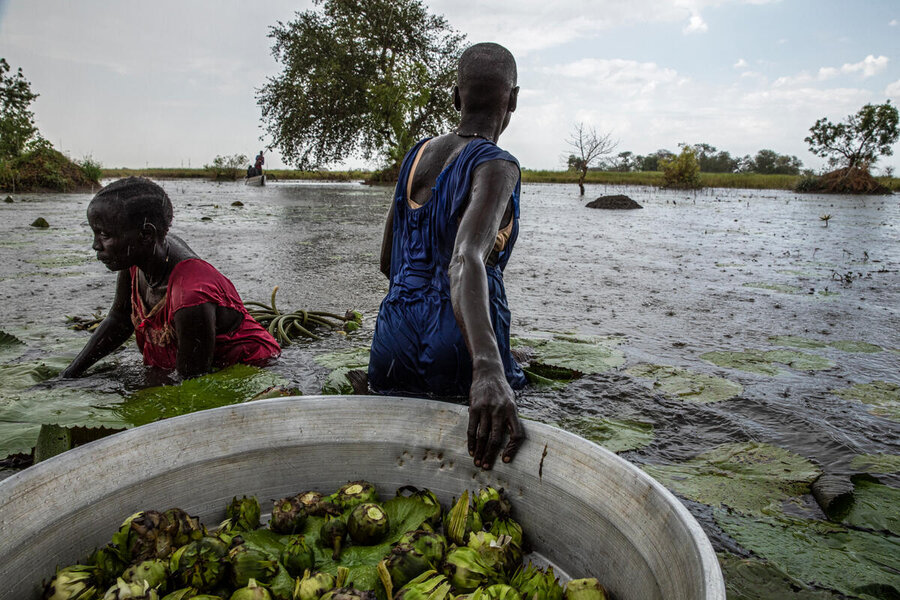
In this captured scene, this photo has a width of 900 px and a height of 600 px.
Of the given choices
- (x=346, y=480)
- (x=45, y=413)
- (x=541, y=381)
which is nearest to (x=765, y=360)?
(x=541, y=381)

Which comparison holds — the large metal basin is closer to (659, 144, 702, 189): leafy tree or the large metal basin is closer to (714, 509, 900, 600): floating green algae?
(714, 509, 900, 600): floating green algae

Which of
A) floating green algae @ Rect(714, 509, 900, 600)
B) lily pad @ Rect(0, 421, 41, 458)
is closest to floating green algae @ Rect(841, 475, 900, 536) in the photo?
floating green algae @ Rect(714, 509, 900, 600)

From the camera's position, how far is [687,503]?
210cm

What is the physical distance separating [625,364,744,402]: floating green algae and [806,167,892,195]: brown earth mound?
129ft

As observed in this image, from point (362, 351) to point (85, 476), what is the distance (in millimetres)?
2318

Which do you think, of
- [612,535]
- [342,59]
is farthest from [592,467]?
[342,59]

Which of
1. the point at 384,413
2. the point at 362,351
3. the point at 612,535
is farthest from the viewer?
the point at 362,351

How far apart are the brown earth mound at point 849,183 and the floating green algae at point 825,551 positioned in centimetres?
4070

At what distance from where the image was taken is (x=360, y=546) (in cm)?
161

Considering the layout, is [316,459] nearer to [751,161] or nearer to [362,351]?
[362,351]

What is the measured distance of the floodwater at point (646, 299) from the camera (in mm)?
2820

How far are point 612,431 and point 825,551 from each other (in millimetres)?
981

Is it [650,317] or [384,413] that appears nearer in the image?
[384,413]

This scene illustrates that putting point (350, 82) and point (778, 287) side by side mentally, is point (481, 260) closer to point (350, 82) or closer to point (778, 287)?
point (778, 287)
